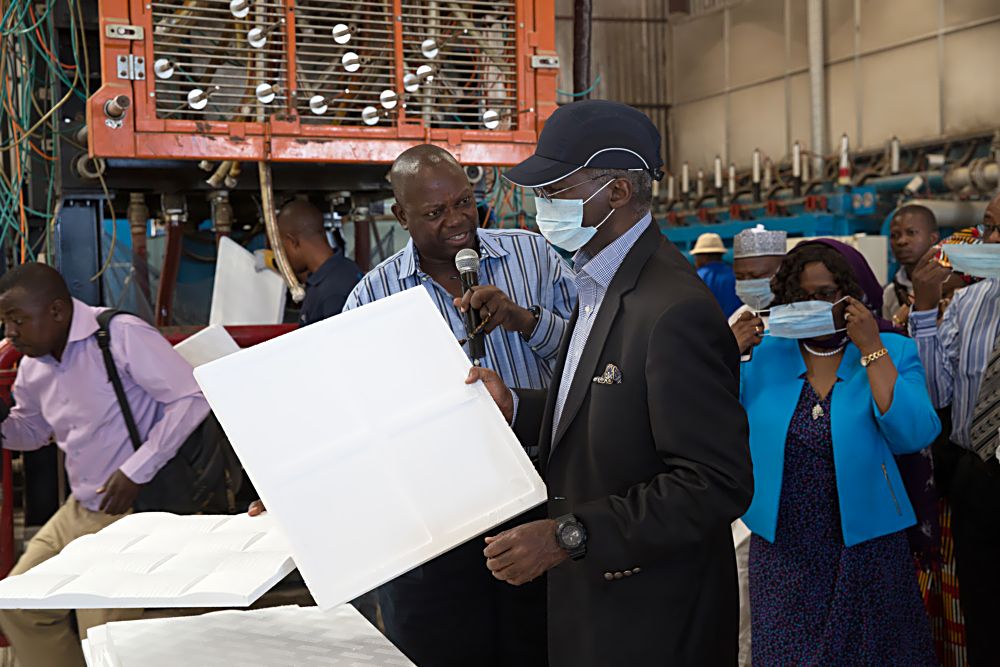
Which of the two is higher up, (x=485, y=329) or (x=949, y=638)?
(x=485, y=329)

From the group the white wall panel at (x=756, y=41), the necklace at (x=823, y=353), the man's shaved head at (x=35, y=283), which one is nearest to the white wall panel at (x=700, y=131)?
the white wall panel at (x=756, y=41)

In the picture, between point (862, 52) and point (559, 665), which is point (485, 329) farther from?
point (862, 52)

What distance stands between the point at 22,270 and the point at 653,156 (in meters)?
2.45

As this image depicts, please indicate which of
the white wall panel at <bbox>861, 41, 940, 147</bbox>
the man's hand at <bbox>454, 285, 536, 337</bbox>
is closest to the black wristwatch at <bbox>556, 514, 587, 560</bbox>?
the man's hand at <bbox>454, 285, 536, 337</bbox>

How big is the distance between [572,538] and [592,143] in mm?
711

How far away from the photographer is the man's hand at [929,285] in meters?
3.82

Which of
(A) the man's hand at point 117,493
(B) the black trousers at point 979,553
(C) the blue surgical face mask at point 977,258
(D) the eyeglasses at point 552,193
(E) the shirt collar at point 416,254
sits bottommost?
(B) the black trousers at point 979,553

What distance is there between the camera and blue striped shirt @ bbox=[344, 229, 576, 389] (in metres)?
2.86

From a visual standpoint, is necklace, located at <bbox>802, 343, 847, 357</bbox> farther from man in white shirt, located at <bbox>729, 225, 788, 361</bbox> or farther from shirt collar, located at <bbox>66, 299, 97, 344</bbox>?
shirt collar, located at <bbox>66, 299, 97, 344</bbox>

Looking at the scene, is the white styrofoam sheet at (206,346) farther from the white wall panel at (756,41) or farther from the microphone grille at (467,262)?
the white wall panel at (756,41)

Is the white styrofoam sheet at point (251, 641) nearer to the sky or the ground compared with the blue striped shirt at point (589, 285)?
nearer to the ground

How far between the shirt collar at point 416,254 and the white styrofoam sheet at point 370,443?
816 mm

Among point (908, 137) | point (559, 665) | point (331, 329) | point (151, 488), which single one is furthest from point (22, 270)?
point (908, 137)

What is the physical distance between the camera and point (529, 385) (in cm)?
286
